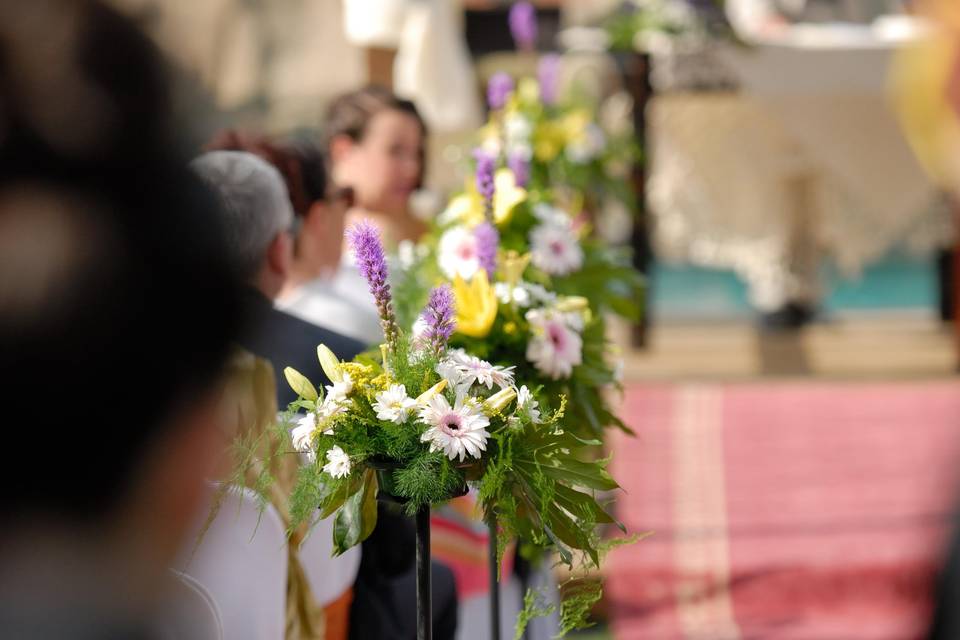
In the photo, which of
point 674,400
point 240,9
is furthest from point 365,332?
point 674,400

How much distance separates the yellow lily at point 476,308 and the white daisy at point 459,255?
0.18m

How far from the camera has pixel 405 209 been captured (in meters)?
3.25

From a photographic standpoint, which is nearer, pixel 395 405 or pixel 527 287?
pixel 395 405

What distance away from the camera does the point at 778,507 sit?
4414 mm

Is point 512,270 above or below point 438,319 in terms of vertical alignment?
below

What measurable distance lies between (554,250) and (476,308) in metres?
0.54

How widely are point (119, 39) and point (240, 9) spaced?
14.7ft

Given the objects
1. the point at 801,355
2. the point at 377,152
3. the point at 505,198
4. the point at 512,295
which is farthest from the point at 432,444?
the point at 801,355

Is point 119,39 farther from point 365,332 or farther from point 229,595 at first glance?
point 365,332

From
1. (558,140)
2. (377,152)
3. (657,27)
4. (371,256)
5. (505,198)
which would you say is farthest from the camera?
(657,27)

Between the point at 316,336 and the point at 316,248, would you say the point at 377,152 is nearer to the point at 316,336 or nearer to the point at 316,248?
the point at 316,248

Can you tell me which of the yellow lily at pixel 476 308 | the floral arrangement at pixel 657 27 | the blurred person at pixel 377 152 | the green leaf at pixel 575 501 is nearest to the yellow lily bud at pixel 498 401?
the green leaf at pixel 575 501

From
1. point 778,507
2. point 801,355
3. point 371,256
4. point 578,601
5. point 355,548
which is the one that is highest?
point 371,256

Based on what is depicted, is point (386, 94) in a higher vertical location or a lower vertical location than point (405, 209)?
higher
